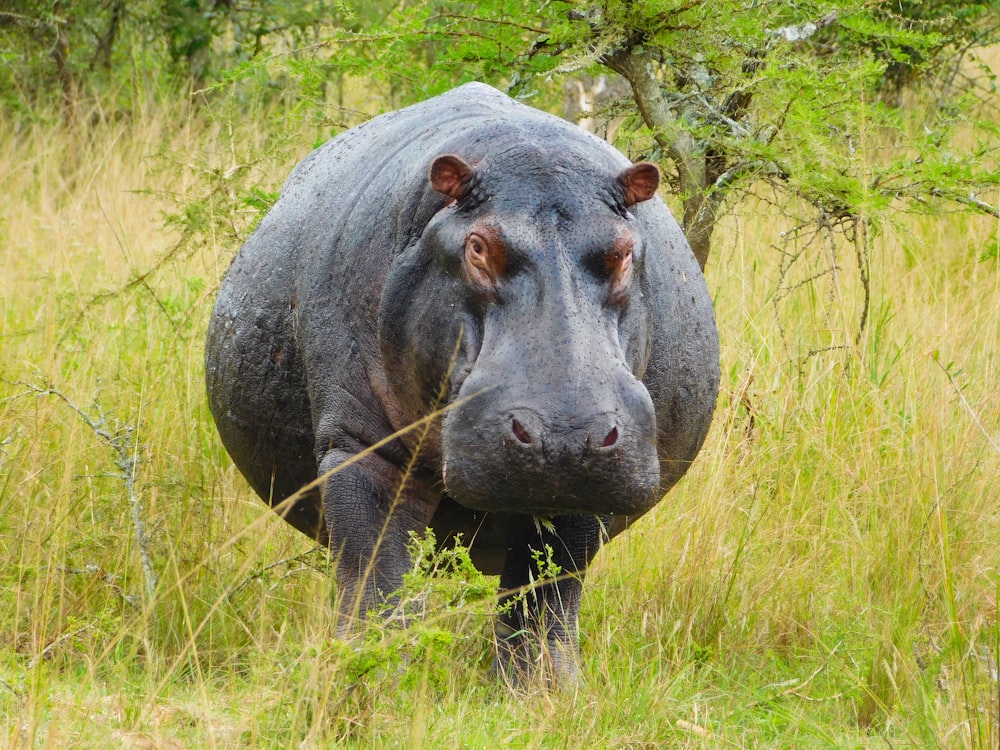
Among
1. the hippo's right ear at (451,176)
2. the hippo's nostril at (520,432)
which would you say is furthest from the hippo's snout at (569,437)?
the hippo's right ear at (451,176)

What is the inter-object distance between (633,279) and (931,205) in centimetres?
296

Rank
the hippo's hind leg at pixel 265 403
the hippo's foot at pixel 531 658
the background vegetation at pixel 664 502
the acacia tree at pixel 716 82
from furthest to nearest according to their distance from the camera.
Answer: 1. the acacia tree at pixel 716 82
2. the hippo's hind leg at pixel 265 403
3. the hippo's foot at pixel 531 658
4. the background vegetation at pixel 664 502

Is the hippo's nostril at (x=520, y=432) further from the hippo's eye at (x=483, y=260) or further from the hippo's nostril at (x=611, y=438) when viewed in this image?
the hippo's eye at (x=483, y=260)

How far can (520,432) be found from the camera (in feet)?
10.3

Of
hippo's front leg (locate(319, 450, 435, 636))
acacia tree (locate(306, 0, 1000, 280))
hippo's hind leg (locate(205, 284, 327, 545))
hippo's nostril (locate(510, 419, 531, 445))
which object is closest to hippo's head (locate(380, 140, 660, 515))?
hippo's nostril (locate(510, 419, 531, 445))

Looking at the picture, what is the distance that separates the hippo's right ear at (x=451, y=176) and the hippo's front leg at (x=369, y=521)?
72cm

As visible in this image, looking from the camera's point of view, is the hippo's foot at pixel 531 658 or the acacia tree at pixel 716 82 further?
the acacia tree at pixel 716 82

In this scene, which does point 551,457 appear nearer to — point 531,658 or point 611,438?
point 611,438

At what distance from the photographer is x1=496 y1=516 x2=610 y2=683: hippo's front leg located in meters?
4.09

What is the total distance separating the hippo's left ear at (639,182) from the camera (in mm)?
3533

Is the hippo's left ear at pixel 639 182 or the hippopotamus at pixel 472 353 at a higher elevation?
the hippo's left ear at pixel 639 182

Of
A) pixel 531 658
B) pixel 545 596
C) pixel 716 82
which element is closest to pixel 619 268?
pixel 545 596

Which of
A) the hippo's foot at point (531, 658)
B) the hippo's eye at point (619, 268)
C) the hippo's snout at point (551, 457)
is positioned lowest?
the hippo's foot at point (531, 658)

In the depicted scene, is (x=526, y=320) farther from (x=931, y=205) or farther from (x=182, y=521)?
(x=931, y=205)
